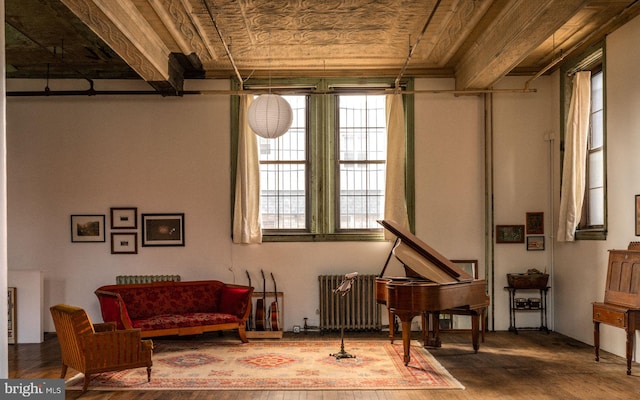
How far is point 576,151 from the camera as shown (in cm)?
902

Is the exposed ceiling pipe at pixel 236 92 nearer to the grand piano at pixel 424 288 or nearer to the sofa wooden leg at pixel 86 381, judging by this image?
the grand piano at pixel 424 288

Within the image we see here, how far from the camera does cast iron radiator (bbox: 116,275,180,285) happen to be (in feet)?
33.4

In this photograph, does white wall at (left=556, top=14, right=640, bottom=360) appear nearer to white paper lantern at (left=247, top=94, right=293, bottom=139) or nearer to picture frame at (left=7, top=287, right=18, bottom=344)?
white paper lantern at (left=247, top=94, right=293, bottom=139)

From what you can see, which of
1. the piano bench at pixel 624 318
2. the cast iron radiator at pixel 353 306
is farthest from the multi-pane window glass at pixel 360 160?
the piano bench at pixel 624 318

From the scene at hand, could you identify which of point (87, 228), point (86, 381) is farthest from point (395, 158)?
point (86, 381)

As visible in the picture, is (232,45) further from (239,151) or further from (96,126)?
(96,126)

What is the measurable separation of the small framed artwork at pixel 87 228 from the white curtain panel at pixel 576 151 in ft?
22.5

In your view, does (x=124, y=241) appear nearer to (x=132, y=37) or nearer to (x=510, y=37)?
(x=132, y=37)

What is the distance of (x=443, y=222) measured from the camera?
34.1 ft

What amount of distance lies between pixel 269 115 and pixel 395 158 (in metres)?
3.01

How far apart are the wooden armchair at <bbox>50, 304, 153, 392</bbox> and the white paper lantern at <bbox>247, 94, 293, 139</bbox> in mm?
2747

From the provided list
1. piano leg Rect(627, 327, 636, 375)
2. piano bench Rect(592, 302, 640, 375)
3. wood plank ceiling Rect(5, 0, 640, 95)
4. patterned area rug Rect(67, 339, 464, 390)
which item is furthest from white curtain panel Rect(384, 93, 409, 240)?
piano leg Rect(627, 327, 636, 375)

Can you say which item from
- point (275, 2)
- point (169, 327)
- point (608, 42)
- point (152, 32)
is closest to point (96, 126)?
point (152, 32)

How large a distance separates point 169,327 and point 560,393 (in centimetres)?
→ 494
